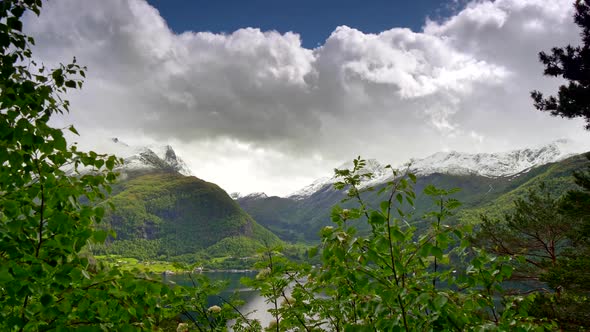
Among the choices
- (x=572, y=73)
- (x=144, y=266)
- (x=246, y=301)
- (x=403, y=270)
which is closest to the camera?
(x=403, y=270)

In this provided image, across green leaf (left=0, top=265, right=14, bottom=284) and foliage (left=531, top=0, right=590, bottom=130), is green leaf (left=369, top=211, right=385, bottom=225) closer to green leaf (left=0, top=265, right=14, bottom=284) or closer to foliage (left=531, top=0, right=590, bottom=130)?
green leaf (left=0, top=265, right=14, bottom=284)

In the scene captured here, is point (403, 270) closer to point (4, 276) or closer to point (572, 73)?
point (4, 276)

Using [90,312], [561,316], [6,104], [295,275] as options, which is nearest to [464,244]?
[295,275]

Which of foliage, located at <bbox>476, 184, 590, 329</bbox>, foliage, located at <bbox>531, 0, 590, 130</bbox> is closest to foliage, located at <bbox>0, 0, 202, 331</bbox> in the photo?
foliage, located at <bbox>476, 184, 590, 329</bbox>

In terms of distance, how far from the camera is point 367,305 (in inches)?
120

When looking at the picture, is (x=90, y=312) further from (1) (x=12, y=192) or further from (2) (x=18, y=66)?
(2) (x=18, y=66)

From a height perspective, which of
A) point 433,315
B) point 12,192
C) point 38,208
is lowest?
point 433,315

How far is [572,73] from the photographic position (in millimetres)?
19859

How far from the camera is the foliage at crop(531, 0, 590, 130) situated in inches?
747

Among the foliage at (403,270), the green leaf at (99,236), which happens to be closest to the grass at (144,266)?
the green leaf at (99,236)

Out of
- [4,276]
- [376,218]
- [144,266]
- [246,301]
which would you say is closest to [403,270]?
[376,218]

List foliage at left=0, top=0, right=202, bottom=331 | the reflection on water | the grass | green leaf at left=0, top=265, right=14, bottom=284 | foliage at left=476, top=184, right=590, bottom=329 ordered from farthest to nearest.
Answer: foliage at left=476, top=184, right=590, bottom=329, the reflection on water, the grass, foliage at left=0, top=0, right=202, bottom=331, green leaf at left=0, top=265, right=14, bottom=284

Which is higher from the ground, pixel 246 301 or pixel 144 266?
pixel 144 266

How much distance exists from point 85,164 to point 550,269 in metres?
23.3
